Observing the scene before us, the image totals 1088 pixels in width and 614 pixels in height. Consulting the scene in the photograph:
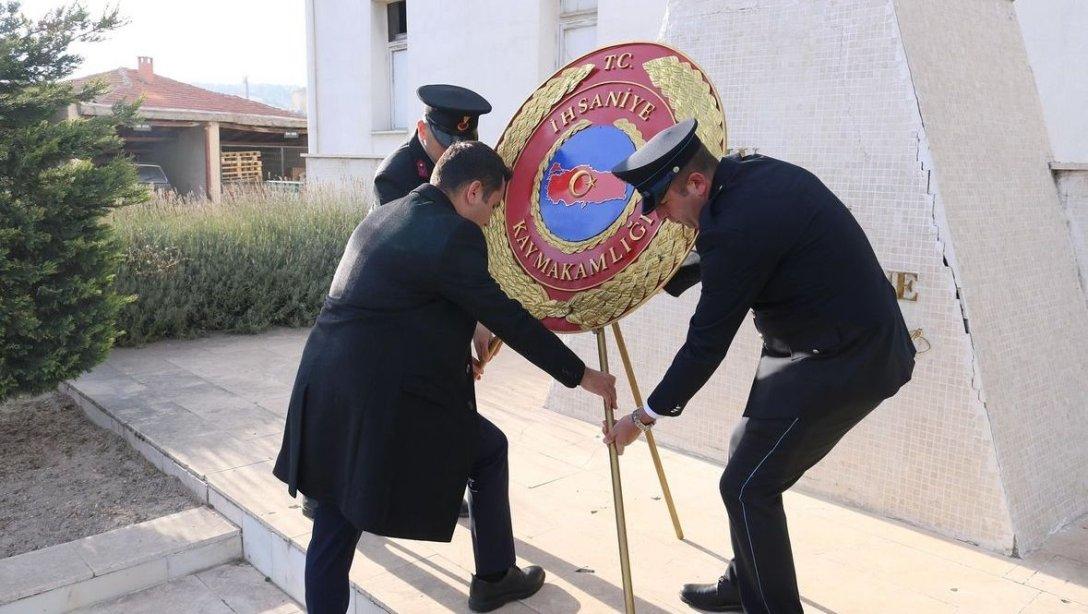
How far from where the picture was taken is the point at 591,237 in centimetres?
295

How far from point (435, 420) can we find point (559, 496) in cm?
157

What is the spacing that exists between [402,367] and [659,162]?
37.4 inches

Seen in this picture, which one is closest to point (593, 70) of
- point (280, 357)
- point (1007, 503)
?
point (1007, 503)

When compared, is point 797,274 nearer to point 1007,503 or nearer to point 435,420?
point 435,420

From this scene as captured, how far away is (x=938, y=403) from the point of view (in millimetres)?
3582

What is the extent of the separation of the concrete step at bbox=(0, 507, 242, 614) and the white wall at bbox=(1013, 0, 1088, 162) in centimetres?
542

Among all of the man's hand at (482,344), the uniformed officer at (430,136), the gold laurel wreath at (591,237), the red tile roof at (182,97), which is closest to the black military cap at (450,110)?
the uniformed officer at (430,136)

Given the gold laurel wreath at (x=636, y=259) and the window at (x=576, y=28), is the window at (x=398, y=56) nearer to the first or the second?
the window at (x=576, y=28)

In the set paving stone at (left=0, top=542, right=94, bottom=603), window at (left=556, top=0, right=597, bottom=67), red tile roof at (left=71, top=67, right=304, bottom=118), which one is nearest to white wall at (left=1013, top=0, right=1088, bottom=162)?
window at (left=556, top=0, right=597, bottom=67)

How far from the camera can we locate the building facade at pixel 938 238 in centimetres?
353

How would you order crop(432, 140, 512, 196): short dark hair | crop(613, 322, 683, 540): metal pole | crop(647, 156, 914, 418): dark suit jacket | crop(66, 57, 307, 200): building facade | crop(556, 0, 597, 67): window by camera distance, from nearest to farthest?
crop(647, 156, 914, 418): dark suit jacket < crop(432, 140, 512, 196): short dark hair < crop(613, 322, 683, 540): metal pole < crop(556, 0, 597, 67): window < crop(66, 57, 307, 200): building facade

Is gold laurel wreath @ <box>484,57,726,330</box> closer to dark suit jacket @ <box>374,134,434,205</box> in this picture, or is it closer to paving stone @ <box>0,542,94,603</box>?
dark suit jacket @ <box>374,134,434,205</box>

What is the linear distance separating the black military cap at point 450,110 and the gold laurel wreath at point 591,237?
502mm

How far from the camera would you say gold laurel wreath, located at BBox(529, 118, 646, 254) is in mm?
2875
